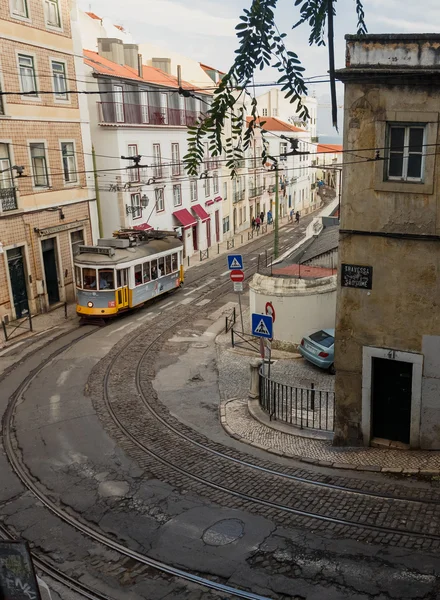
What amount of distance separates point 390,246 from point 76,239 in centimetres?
1918

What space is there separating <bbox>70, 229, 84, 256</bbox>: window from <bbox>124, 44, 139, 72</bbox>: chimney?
13.6 metres

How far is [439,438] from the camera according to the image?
10773 mm

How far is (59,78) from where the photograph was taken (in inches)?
966

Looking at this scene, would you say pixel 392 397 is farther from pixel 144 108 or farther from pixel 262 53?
pixel 144 108

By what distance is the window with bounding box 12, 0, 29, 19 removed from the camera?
21578mm

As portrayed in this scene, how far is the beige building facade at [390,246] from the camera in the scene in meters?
9.77

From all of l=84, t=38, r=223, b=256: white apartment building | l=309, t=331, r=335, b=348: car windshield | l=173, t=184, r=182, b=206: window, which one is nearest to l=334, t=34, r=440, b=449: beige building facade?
l=309, t=331, r=335, b=348: car windshield

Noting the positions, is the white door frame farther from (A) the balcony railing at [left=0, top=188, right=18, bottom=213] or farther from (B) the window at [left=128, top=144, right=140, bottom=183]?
(B) the window at [left=128, top=144, right=140, bottom=183]

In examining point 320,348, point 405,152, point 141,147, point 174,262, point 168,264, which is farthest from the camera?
point 141,147

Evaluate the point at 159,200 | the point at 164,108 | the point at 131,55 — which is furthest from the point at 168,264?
the point at 131,55

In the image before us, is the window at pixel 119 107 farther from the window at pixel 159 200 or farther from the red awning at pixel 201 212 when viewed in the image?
the red awning at pixel 201 212

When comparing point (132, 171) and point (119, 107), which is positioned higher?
point (119, 107)

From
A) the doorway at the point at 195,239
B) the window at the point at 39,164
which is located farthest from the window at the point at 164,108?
the window at the point at 39,164

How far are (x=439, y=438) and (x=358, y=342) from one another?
7.77 feet
